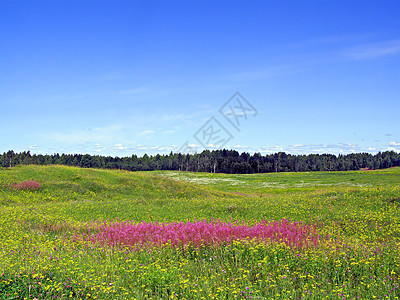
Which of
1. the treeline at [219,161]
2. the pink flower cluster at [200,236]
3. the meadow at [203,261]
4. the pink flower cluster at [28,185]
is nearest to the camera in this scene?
the meadow at [203,261]

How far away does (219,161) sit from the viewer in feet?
506

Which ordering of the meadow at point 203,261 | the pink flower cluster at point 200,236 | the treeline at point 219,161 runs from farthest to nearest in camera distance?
1. the treeline at point 219,161
2. the pink flower cluster at point 200,236
3. the meadow at point 203,261

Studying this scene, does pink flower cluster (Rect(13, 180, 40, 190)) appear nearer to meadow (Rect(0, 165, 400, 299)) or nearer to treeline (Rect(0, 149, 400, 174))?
meadow (Rect(0, 165, 400, 299))

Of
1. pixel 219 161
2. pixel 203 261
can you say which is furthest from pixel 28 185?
pixel 219 161

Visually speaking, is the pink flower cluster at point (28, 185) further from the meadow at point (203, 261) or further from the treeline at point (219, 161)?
the treeline at point (219, 161)

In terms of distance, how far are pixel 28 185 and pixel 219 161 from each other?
125m

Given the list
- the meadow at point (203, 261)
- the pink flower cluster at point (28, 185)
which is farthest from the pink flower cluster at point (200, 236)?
the pink flower cluster at point (28, 185)

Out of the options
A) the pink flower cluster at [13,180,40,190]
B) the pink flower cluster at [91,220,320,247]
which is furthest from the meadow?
the pink flower cluster at [13,180,40,190]

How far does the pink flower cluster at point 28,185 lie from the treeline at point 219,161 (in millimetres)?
117103

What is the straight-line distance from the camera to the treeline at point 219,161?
156m

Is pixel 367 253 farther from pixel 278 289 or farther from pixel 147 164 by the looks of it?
pixel 147 164

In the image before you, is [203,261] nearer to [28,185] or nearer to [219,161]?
[28,185]

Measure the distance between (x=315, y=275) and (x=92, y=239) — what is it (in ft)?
27.4

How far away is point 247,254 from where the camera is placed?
9.20 m
